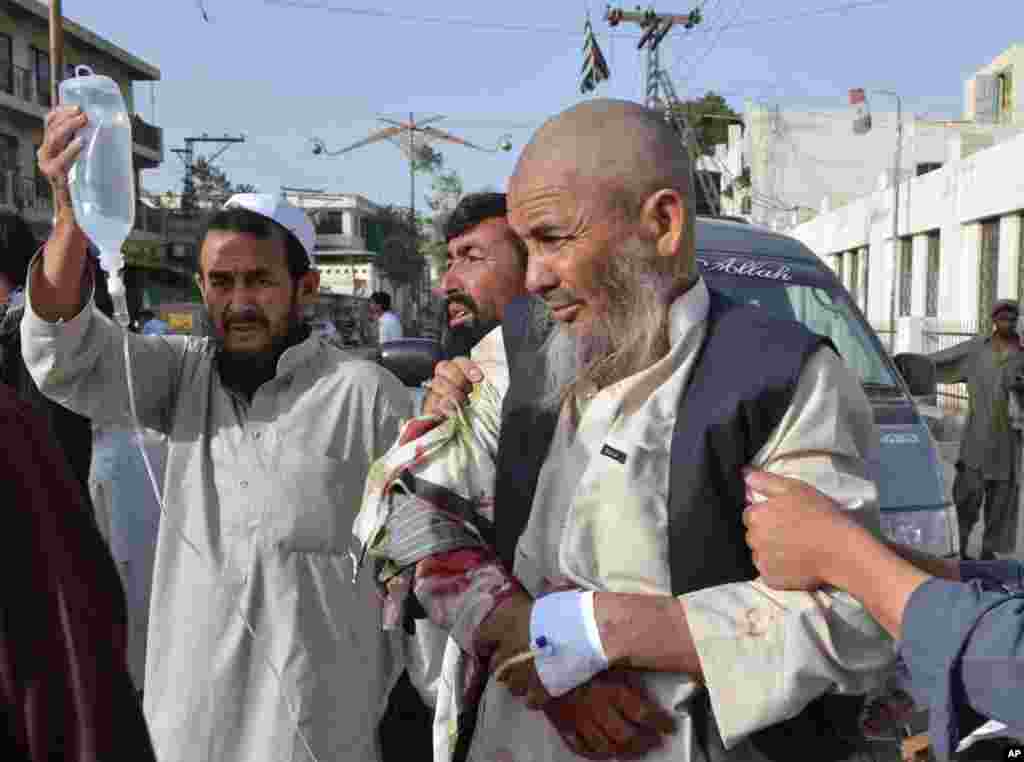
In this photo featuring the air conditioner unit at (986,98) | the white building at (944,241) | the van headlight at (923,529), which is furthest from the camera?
the air conditioner unit at (986,98)

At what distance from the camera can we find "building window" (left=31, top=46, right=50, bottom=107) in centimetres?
3509

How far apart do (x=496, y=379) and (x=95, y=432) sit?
143 inches

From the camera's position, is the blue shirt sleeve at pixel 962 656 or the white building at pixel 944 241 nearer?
the blue shirt sleeve at pixel 962 656

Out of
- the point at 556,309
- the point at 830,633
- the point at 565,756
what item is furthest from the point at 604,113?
the point at 565,756

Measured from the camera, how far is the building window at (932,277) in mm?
22688

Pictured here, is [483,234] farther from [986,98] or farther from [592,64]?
[986,98]

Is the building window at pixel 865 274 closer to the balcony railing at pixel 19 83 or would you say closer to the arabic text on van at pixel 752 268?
the arabic text on van at pixel 752 268

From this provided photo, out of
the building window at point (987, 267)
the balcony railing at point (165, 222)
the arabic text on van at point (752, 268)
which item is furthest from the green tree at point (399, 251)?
the arabic text on van at point (752, 268)

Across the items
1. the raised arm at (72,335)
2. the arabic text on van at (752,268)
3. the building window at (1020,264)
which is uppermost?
the building window at (1020,264)

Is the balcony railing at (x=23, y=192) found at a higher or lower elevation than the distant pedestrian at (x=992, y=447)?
higher

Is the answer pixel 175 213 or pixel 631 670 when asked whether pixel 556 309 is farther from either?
pixel 175 213

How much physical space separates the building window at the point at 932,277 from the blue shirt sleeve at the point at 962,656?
22656mm

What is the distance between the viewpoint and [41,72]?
35906 millimetres

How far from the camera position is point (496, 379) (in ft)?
6.30
